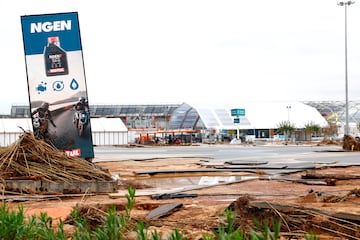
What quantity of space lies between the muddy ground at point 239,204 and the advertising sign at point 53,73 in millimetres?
2601

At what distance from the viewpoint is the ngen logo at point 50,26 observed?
15508 mm

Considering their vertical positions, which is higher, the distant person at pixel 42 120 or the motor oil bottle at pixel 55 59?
the motor oil bottle at pixel 55 59

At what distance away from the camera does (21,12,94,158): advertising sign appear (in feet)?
50.9

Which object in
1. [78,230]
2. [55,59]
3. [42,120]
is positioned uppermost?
[55,59]

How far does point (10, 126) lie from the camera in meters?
52.3

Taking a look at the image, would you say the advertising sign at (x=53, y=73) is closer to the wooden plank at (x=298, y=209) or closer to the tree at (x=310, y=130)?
the wooden plank at (x=298, y=209)

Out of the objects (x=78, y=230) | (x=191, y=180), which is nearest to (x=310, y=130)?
(x=191, y=180)

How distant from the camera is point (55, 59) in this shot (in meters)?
15.6

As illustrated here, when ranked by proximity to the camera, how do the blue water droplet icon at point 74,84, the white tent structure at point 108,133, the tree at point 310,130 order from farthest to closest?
the tree at point 310,130
the white tent structure at point 108,133
the blue water droplet icon at point 74,84

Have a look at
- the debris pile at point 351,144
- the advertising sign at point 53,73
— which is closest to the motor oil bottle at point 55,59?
the advertising sign at point 53,73

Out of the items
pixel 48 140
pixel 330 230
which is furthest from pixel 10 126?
pixel 330 230

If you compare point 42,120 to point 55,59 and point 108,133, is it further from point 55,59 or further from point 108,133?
point 108,133

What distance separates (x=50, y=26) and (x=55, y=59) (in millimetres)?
908

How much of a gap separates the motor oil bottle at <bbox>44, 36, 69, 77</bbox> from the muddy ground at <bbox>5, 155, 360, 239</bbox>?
3.71m
